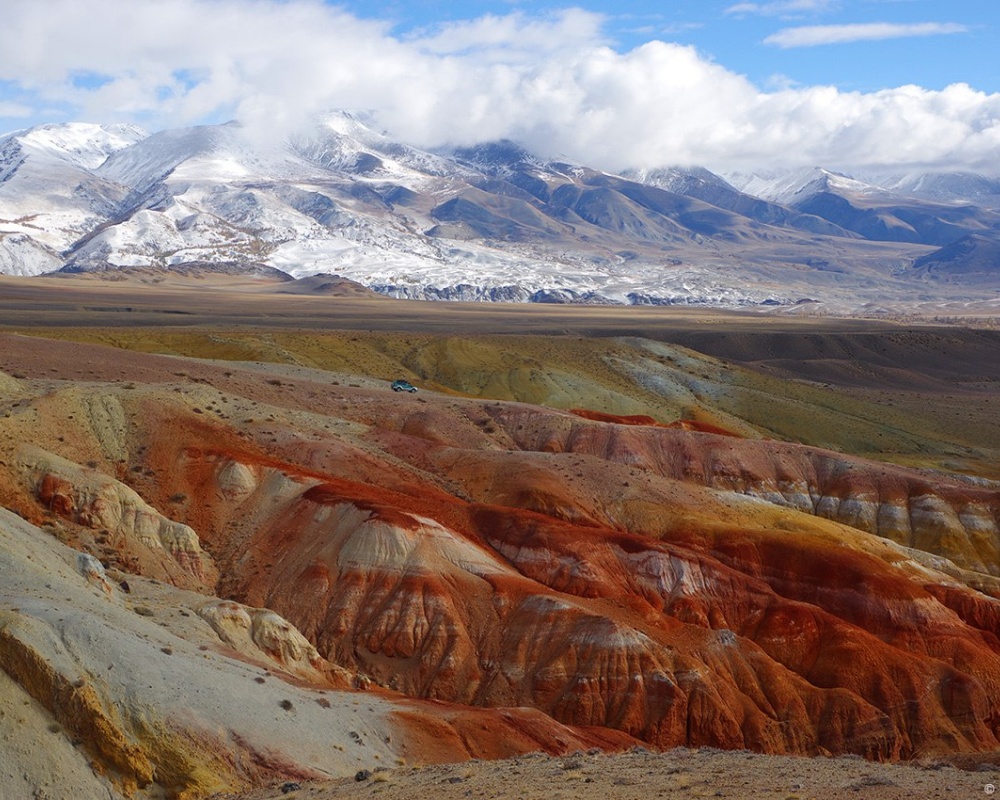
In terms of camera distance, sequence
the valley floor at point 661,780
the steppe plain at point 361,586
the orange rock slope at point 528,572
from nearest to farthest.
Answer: the valley floor at point 661,780, the steppe plain at point 361,586, the orange rock slope at point 528,572

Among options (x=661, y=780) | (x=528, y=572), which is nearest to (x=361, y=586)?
(x=528, y=572)

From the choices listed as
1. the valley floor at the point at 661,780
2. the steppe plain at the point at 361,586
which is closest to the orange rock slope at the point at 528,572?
the steppe plain at the point at 361,586

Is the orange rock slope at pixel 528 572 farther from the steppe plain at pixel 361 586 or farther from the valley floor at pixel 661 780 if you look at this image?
the valley floor at pixel 661 780

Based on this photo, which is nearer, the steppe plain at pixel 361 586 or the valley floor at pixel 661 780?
the valley floor at pixel 661 780

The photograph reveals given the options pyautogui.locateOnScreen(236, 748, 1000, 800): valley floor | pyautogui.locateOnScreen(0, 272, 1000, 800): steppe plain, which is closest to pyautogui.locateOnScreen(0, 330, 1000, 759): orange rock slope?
pyautogui.locateOnScreen(0, 272, 1000, 800): steppe plain

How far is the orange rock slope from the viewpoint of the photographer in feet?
146

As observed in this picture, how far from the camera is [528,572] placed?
5181 centimetres

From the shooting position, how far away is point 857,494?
76.6 meters

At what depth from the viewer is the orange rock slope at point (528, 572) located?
4459cm

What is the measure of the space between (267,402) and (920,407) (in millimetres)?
100118

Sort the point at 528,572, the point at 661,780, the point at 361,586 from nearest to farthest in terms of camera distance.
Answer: the point at 661,780 → the point at 361,586 → the point at 528,572

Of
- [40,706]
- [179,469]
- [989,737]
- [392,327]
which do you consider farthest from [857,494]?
[392,327]

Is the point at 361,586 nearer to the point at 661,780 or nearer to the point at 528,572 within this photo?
the point at 528,572

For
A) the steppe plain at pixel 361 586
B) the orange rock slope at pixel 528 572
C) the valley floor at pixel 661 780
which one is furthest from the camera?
the orange rock slope at pixel 528 572
